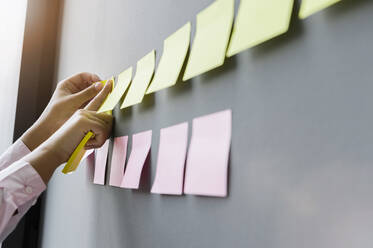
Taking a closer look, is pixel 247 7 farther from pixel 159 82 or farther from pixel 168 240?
pixel 168 240

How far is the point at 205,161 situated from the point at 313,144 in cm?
12

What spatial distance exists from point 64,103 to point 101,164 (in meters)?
0.18

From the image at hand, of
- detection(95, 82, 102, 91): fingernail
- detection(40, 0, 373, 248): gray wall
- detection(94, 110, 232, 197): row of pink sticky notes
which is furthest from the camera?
detection(95, 82, 102, 91): fingernail

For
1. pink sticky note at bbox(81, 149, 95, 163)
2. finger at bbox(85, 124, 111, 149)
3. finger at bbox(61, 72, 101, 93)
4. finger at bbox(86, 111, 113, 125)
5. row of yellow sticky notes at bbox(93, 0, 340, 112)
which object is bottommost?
pink sticky note at bbox(81, 149, 95, 163)

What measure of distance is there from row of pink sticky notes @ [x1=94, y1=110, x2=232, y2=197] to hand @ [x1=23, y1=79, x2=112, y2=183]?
4.1 inches

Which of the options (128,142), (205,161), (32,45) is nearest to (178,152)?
(205,161)

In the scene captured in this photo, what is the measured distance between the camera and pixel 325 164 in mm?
202

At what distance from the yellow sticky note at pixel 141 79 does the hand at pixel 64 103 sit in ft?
0.65

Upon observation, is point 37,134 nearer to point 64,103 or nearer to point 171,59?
point 64,103

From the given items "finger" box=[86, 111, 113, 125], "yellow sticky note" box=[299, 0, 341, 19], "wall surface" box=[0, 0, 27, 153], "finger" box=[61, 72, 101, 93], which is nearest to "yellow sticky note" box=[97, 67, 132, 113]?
"finger" box=[86, 111, 113, 125]

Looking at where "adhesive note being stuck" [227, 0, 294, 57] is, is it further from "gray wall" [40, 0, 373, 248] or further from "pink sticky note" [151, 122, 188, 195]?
"pink sticky note" [151, 122, 188, 195]

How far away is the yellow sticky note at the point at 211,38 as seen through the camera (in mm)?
305

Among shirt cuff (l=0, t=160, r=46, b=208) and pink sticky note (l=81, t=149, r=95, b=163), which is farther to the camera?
pink sticky note (l=81, t=149, r=95, b=163)

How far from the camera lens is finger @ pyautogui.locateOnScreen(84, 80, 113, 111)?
0.61 m
